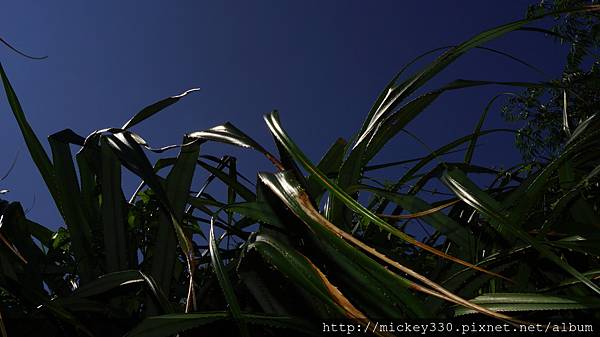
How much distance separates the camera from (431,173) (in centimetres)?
76

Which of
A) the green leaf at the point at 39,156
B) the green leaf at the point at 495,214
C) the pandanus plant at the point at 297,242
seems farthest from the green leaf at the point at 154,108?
the green leaf at the point at 495,214

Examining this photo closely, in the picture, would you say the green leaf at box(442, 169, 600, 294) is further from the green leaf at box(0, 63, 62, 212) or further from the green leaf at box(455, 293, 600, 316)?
the green leaf at box(0, 63, 62, 212)

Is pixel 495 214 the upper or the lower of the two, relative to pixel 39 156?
lower

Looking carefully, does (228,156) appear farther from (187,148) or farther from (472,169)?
(472,169)

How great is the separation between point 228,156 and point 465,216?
342 millimetres

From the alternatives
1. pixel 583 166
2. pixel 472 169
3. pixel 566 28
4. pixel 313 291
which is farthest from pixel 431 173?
pixel 566 28

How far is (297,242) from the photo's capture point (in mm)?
493

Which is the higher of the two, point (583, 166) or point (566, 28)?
point (566, 28)

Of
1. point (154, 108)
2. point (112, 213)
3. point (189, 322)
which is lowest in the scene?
point (189, 322)

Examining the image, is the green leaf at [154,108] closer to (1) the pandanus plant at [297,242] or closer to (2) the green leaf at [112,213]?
(1) the pandanus plant at [297,242]

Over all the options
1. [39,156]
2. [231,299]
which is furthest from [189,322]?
[39,156]

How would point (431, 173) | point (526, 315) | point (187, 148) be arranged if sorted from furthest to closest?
point (431, 173) < point (187, 148) < point (526, 315)

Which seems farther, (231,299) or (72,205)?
(72,205)

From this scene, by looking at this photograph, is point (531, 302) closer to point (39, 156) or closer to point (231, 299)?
point (231, 299)
